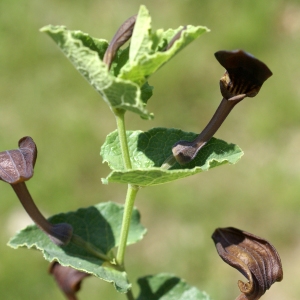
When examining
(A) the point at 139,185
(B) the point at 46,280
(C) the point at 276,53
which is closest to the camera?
(A) the point at 139,185

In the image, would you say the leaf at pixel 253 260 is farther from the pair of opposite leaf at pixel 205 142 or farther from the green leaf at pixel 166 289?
the green leaf at pixel 166 289

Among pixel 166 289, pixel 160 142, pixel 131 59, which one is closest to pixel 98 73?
pixel 131 59

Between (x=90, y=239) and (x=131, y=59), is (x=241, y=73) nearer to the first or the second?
(x=131, y=59)

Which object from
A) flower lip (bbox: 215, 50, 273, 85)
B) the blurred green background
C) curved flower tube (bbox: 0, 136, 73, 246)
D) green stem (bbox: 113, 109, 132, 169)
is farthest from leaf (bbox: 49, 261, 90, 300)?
the blurred green background

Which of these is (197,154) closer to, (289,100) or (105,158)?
(105,158)

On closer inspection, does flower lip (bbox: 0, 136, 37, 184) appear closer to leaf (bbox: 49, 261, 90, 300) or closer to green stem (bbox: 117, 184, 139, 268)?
green stem (bbox: 117, 184, 139, 268)

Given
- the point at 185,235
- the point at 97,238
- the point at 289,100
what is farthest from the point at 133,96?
the point at 289,100

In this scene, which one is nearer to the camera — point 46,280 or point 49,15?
point 46,280

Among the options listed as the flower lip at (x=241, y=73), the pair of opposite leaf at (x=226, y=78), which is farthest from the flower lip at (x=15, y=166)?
the flower lip at (x=241, y=73)
